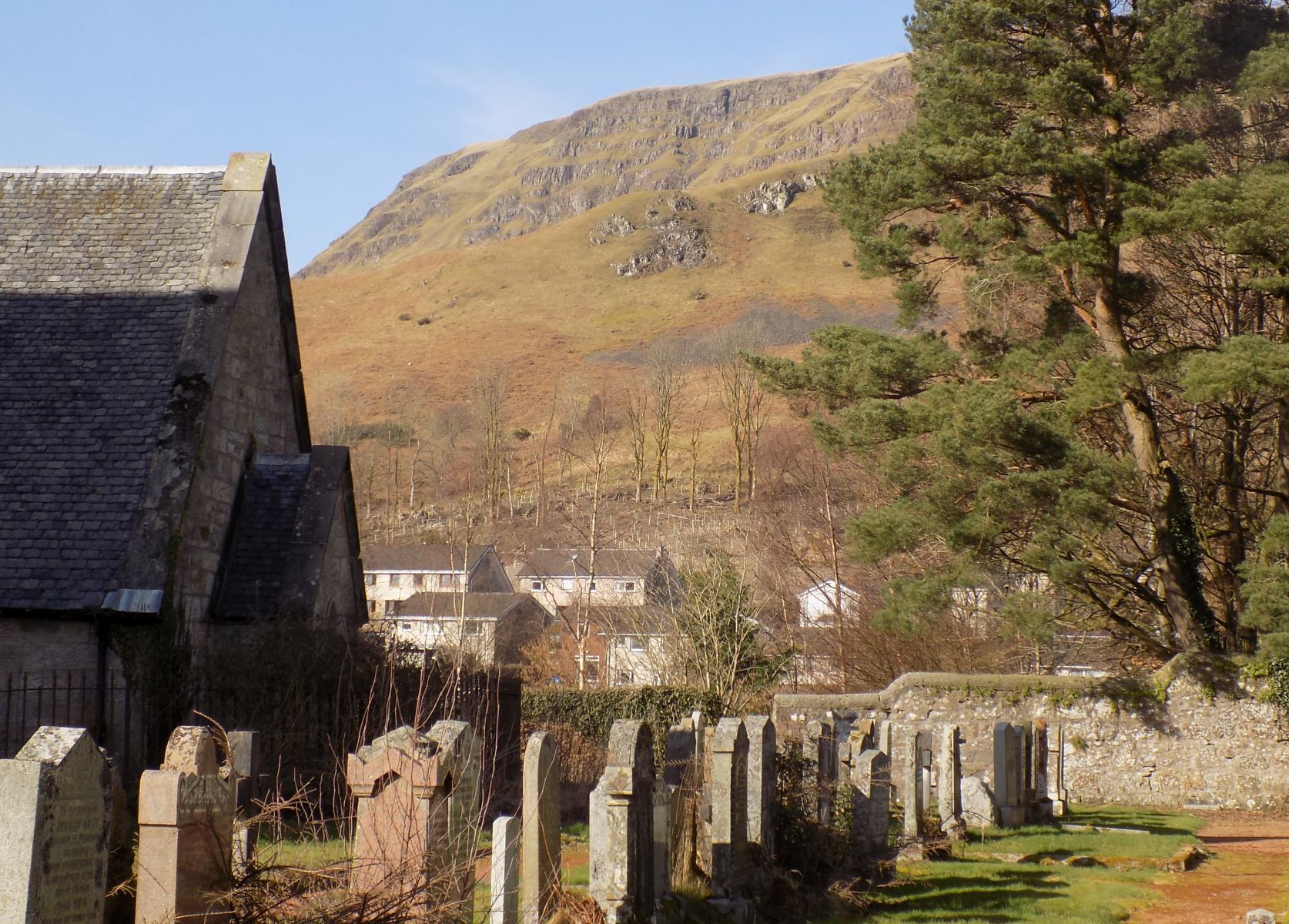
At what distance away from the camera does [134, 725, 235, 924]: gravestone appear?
5.28 m

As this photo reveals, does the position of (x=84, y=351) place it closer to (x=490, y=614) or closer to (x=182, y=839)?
(x=182, y=839)

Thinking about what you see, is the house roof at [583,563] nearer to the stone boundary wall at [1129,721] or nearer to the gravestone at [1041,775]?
the stone boundary wall at [1129,721]

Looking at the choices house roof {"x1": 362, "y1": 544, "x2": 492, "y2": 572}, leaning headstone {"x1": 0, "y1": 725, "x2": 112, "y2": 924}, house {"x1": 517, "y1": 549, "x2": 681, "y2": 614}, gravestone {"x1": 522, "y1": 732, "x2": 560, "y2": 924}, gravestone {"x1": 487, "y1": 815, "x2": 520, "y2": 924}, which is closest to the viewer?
leaning headstone {"x1": 0, "y1": 725, "x2": 112, "y2": 924}

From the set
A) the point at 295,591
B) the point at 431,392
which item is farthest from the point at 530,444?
the point at 295,591

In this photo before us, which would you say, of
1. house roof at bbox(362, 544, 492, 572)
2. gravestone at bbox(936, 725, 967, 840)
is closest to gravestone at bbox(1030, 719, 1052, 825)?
gravestone at bbox(936, 725, 967, 840)

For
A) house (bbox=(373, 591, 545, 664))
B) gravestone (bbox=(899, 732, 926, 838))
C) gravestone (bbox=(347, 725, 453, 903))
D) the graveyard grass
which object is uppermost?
house (bbox=(373, 591, 545, 664))

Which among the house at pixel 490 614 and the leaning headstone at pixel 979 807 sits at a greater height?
the house at pixel 490 614

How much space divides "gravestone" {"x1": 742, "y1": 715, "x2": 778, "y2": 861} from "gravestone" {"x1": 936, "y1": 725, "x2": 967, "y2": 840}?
5.53 meters

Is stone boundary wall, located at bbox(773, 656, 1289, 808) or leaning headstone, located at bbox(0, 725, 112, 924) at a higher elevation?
leaning headstone, located at bbox(0, 725, 112, 924)

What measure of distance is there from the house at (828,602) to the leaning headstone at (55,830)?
2659 centimetres

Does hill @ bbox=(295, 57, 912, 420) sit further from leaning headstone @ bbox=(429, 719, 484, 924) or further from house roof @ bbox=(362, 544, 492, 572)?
leaning headstone @ bbox=(429, 719, 484, 924)

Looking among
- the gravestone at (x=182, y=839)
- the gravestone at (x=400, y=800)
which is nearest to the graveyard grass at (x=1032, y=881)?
the gravestone at (x=400, y=800)

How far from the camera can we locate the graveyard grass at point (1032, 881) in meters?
10.4

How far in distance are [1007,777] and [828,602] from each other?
1480cm
